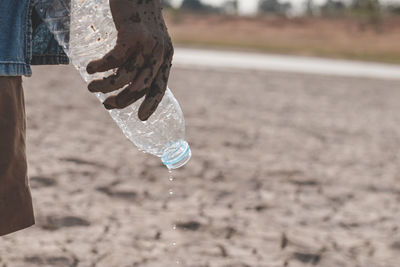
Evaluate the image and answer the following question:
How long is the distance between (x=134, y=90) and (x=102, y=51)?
524 mm

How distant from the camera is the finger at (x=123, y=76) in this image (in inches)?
51.9

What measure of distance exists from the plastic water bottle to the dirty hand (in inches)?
9.5

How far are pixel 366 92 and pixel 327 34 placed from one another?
3400cm

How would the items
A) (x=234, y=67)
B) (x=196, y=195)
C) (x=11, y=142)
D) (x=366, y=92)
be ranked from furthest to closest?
(x=234, y=67) < (x=366, y=92) < (x=196, y=195) < (x=11, y=142)

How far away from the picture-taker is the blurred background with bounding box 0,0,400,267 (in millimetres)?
2715

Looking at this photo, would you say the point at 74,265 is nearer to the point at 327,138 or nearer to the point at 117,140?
the point at 117,140

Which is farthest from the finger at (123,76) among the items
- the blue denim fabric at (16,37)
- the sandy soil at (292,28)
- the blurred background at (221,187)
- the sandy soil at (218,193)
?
the sandy soil at (292,28)

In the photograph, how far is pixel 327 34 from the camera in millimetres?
42125

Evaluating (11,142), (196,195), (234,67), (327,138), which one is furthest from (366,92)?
(11,142)

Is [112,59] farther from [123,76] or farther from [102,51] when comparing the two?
[102,51]

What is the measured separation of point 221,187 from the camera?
12.2ft

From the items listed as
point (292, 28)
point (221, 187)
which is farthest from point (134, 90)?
point (292, 28)

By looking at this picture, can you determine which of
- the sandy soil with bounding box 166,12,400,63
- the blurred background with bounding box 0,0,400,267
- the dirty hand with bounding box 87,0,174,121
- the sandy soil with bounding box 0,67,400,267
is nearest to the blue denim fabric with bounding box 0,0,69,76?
the dirty hand with bounding box 87,0,174,121

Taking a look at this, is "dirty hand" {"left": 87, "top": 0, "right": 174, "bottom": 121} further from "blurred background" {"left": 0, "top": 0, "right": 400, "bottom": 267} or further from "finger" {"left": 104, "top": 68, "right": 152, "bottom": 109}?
"blurred background" {"left": 0, "top": 0, "right": 400, "bottom": 267}
